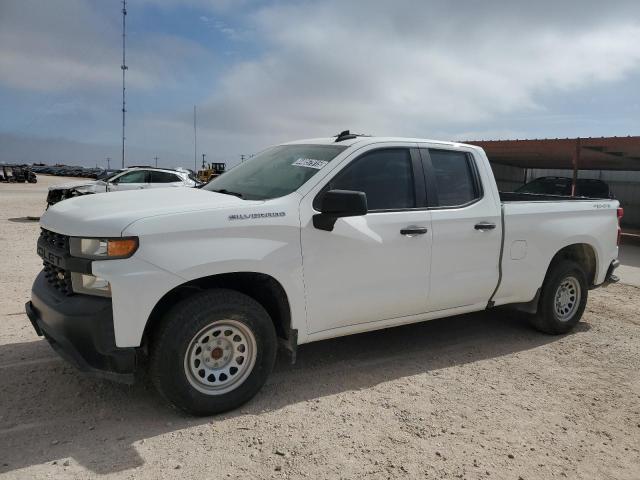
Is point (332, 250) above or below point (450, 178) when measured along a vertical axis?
below

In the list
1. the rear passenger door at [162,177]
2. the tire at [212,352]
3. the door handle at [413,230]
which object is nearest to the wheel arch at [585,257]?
the door handle at [413,230]

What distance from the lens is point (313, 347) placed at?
5090 millimetres

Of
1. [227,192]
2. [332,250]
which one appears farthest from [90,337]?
[332,250]

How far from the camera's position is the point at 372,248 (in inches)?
162

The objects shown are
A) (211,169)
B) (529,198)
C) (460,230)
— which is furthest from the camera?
(211,169)

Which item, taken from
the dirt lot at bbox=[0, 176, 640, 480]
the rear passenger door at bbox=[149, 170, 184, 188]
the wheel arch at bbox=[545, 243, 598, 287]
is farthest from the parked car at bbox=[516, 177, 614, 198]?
the dirt lot at bbox=[0, 176, 640, 480]

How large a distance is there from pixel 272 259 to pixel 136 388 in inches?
58.2

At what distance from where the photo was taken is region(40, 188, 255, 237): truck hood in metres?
3.27

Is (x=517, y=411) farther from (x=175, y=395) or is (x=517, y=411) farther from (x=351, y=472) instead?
(x=175, y=395)

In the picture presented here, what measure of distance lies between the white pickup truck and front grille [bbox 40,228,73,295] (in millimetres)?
13

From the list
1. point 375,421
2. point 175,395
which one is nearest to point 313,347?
point 375,421

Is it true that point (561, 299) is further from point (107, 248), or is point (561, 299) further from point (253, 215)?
point (107, 248)

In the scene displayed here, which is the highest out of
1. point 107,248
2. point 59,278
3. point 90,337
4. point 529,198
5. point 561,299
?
point 529,198

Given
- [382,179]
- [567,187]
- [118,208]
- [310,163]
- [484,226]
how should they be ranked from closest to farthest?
[118,208], [310,163], [382,179], [484,226], [567,187]
